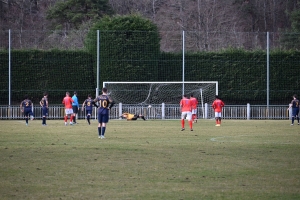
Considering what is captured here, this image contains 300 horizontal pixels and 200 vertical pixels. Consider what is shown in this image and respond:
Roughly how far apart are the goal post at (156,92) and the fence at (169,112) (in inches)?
32.0

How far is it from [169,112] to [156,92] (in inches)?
80.9

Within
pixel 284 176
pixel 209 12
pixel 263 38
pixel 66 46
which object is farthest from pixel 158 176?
pixel 209 12

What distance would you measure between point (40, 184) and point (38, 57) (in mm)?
37952

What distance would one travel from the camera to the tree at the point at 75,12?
203 ft

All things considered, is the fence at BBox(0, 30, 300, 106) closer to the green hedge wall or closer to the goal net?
the green hedge wall

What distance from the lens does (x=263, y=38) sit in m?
58.8

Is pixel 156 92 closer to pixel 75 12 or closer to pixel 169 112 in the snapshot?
pixel 169 112

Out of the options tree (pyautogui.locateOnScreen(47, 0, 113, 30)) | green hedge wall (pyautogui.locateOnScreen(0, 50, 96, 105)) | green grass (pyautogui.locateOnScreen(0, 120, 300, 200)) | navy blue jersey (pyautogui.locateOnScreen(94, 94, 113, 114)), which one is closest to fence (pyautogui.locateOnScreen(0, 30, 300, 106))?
green hedge wall (pyautogui.locateOnScreen(0, 50, 96, 105))

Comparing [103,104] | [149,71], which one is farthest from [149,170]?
[149,71]

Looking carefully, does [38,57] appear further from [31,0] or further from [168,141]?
[168,141]

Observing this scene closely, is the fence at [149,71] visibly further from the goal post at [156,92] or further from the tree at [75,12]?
the tree at [75,12]

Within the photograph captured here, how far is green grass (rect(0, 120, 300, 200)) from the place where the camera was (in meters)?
10.3

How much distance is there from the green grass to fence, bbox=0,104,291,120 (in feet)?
80.7

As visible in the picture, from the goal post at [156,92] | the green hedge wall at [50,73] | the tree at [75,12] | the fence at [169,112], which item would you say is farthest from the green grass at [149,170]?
the tree at [75,12]
